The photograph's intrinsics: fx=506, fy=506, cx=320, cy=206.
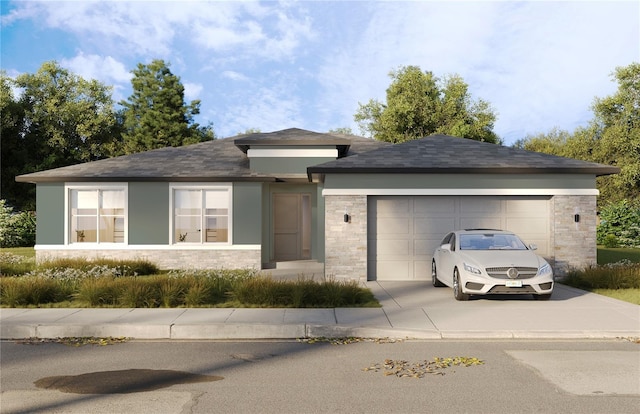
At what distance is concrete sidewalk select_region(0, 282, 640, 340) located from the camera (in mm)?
8312

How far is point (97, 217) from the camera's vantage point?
18.2 meters

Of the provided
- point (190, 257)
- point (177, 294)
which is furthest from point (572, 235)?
point (190, 257)

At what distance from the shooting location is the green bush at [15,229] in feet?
92.4

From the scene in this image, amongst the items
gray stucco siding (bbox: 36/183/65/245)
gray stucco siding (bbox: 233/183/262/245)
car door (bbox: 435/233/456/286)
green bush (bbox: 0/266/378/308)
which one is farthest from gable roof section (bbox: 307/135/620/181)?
gray stucco siding (bbox: 36/183/65/245)

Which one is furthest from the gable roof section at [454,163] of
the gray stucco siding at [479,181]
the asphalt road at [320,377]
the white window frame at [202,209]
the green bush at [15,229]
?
the green bush at [15,229]

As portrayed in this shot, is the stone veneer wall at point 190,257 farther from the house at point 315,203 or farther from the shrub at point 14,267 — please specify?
the shrub at point 14,267

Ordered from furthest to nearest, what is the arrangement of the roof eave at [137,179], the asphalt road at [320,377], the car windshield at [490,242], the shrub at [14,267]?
1. the roof eave at [137,179]
2. the shrub at [14,267]
3. the car windshield at [490,242]
4. the asphalt road at [320,377]

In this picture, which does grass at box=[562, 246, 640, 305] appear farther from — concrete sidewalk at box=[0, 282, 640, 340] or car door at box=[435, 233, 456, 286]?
car door at box=[435, 233, 456, 286]

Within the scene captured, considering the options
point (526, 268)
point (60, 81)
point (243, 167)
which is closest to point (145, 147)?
point (60, 81)

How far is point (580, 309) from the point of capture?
1022 cm

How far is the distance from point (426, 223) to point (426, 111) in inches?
1320

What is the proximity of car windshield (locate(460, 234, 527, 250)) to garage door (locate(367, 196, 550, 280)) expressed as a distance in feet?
7.94

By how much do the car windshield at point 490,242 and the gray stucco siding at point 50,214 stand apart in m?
14.0

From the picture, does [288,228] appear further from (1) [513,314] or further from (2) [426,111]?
(2) [426,111]
